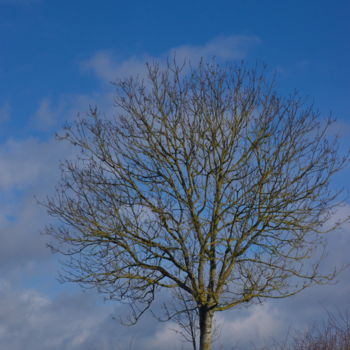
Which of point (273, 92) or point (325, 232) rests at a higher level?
point (273, 92)

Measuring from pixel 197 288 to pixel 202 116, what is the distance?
4.77m

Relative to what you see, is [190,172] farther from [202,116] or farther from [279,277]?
[279,277]

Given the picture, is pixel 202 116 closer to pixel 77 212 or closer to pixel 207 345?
pixel 77 212

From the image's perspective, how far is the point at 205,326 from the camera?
41.0ft

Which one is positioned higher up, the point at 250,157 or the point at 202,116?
the point at 202,116

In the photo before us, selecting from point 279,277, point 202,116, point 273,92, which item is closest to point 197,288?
point 279,277

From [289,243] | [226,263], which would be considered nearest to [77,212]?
[226,263]

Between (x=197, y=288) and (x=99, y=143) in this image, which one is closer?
(x=197, y=288)

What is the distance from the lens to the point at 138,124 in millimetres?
13992

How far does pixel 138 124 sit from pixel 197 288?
16.3ft

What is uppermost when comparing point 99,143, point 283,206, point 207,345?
point 99,143

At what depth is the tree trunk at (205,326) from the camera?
12383 mm

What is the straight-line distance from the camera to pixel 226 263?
12.8 metres

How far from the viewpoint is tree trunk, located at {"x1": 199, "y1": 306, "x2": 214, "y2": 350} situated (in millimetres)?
12383
